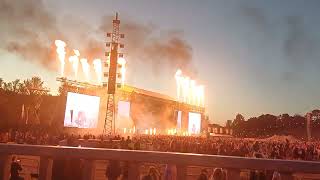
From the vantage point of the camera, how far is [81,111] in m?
38.7

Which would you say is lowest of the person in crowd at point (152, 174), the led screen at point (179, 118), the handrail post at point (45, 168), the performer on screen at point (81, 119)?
the person in crowd at point (152, 174)

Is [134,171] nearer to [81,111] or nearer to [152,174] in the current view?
[152,174]

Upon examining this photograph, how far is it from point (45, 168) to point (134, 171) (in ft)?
2.45

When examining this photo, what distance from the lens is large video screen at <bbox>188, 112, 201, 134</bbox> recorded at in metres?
59.3

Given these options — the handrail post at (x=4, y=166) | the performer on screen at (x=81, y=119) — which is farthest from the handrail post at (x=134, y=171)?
the performer on screen at (x=81, y=119)

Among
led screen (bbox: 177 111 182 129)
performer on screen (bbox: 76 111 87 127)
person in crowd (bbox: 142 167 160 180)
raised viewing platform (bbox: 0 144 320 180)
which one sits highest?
led screen (bbox: 177 111 182 129)

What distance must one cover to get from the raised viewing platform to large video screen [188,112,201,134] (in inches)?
2218

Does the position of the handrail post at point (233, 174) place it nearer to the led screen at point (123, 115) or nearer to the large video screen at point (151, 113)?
the led screen at point (123, 115)

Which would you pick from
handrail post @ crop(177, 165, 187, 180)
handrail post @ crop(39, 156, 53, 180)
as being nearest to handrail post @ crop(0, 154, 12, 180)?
handrail post @ crop(39, 156, 53, 180)

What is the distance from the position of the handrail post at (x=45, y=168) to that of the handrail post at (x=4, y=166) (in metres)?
0.29

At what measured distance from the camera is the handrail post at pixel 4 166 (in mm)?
3109

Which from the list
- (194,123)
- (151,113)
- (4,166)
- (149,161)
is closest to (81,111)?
(151,113)

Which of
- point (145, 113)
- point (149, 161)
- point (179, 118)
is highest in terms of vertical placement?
point (145, 113)

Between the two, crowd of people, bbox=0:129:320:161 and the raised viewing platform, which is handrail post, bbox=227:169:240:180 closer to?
the raised viewing platform
